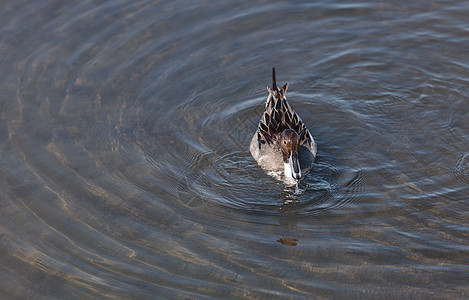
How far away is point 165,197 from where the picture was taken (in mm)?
9000

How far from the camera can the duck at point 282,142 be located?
9640 mm

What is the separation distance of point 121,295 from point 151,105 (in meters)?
Result: 4.59

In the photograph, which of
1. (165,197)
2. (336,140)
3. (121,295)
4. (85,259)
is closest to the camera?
(121,295)

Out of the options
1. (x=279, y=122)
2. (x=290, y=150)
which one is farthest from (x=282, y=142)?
(x=279, y=122)

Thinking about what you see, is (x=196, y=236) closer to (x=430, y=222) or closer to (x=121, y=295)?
(x=121, y=295)

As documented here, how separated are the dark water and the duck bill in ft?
0.85

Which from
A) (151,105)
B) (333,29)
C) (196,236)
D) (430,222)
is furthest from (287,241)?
(333,29)

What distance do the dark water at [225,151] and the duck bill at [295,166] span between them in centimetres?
26

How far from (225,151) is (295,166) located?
1.34 m

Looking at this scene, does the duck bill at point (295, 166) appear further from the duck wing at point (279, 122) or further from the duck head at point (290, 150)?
the duck wing at point (279, 122)

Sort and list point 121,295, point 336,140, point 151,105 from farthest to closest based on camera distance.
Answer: point 151,105, point 336,140, point 121,295

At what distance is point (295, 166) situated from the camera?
31.0 ft

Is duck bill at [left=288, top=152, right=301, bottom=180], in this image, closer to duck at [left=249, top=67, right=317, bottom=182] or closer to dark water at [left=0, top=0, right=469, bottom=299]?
duck at [left=249, top=67, right=317, bottom=182]

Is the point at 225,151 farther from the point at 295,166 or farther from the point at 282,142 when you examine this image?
the point at 295,166
